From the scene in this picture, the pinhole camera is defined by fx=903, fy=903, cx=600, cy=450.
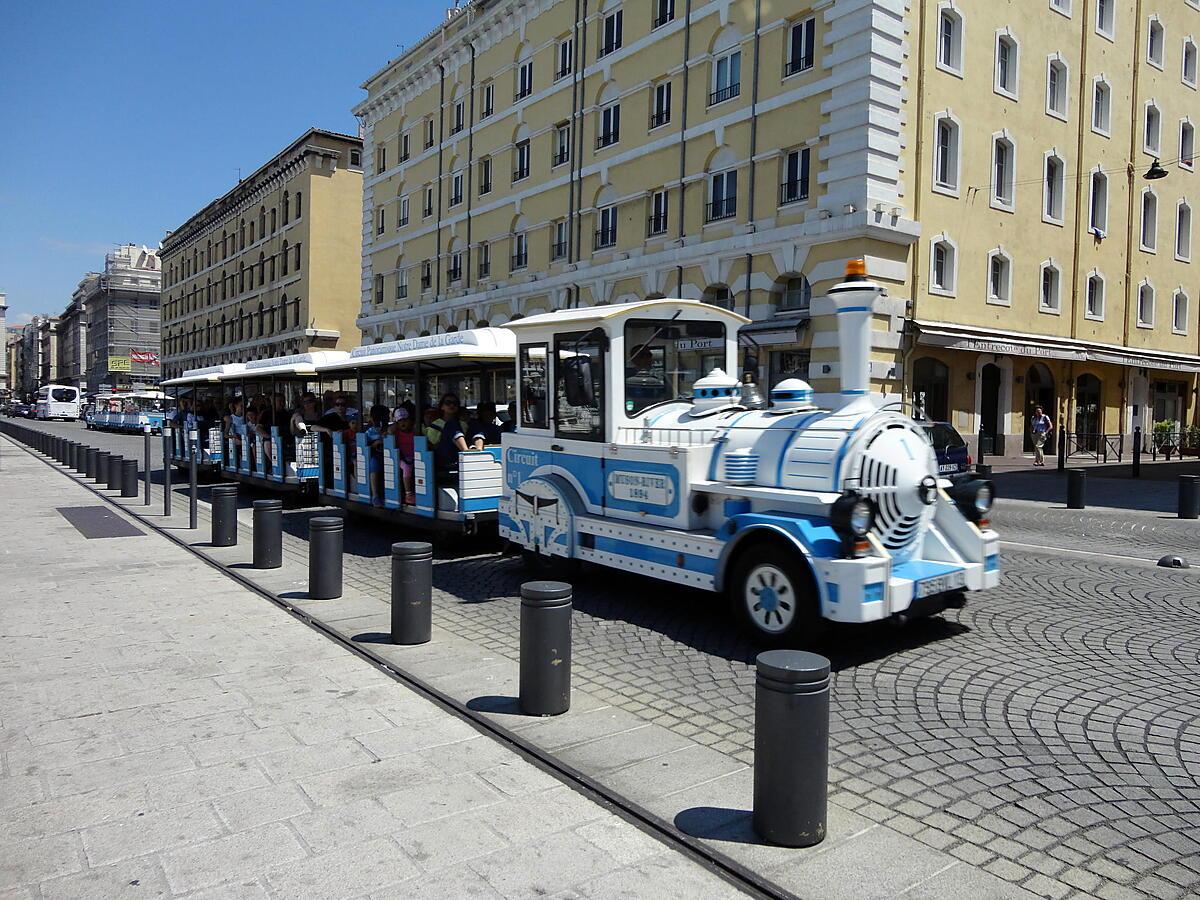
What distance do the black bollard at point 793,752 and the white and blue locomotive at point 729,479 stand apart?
88.2 inches

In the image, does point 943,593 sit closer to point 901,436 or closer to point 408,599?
point 901,436

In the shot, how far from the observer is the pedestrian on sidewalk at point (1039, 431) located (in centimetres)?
2633

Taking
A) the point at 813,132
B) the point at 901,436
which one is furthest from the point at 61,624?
the point at 813,132

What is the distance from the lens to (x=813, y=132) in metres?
22.4

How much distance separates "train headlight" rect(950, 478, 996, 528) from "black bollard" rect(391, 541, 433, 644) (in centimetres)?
420

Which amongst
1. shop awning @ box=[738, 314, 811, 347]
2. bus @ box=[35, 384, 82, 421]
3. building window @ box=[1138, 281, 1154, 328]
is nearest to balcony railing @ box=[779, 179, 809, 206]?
shop awning @ box=[738, 314, 811, 347]

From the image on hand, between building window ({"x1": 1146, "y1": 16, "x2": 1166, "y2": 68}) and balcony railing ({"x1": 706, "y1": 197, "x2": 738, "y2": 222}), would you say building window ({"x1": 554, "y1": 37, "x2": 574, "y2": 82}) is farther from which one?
building window ({"x1": 1146, "y1": 16, "x2": 1166, "y2": 68})

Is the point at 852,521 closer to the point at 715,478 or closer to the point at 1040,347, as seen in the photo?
the point at 715,478

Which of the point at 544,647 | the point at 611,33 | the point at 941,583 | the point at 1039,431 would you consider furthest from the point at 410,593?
the point at 611,33

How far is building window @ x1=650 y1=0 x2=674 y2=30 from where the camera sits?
26.4 meters

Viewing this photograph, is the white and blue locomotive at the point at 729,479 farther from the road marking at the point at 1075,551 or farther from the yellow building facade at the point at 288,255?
the yellow building facade at the point at 288,255

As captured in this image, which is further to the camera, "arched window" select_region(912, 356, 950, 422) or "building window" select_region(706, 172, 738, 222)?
"building window" select_region(706, 172, 738, 222)

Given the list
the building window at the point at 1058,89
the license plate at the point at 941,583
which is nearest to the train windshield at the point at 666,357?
the license plate at the point at 941,583

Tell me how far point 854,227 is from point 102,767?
20.0m
